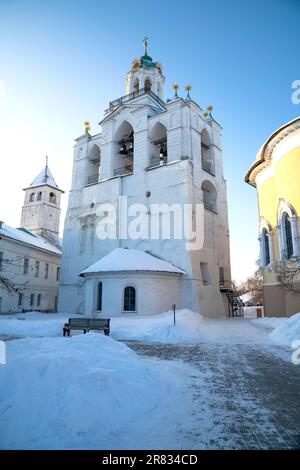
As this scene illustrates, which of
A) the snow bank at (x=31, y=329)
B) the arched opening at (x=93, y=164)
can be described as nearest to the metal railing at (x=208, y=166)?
the arched opening at (x=93, y=164)

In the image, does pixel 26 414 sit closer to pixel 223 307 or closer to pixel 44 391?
pixel 44 391

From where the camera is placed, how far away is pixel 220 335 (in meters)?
15.0

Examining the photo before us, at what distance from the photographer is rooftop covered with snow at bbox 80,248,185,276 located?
907 inches

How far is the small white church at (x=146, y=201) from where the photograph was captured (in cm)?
2339

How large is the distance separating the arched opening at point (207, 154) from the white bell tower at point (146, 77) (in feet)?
28.9

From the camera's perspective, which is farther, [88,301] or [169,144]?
[169,144]

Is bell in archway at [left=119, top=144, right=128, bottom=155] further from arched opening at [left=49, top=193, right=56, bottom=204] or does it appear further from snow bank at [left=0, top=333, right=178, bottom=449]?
snow bank at [left=0, top=333, right=178, bottom=449]

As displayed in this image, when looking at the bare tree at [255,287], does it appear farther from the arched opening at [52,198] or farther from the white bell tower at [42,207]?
the arched opening at [52,198]

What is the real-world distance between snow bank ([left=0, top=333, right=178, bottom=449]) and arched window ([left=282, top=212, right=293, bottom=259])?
15805 mm

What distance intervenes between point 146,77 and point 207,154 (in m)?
12.9

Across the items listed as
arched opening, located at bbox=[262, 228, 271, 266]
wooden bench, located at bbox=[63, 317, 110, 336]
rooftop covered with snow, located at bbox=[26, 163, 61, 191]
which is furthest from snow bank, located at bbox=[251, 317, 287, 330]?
rooftop covered with snow, located at bbox=[26, 163, 61, 191]
